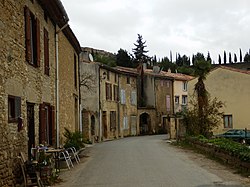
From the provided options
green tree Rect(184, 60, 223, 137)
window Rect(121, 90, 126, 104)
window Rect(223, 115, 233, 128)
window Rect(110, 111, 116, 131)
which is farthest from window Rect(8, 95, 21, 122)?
window Rect(121, 90, 126, 104)

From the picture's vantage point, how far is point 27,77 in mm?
13094

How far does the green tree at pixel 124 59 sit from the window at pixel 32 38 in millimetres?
59592

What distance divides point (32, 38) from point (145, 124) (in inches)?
1712

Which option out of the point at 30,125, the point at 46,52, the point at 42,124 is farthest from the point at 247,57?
the point at 30,125

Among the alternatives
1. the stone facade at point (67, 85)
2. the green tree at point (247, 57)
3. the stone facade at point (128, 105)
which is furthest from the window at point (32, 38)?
the green tree at point (247, 57)

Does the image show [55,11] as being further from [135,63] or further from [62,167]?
[135,63]

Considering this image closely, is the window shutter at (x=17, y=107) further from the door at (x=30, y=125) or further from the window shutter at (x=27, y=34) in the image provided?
the window shutter at (x=27, y=34)

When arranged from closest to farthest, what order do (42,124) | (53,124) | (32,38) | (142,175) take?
(142,175)
(32,38)
(42,124)
(53,124)

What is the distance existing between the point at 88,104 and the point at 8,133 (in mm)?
31428

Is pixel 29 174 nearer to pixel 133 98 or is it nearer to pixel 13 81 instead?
pixel 13 81

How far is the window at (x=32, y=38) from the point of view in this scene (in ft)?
42.8

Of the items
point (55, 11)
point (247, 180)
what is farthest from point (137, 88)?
point (247, 180)

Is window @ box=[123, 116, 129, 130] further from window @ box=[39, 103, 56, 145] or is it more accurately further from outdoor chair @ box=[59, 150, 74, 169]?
outdoor chair @ box=[59, 150, 74, 169]

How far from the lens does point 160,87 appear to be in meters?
59.7
